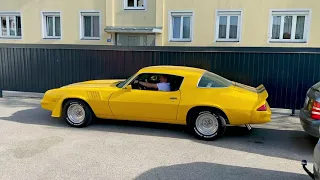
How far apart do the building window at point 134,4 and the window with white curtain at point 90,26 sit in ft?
5.46

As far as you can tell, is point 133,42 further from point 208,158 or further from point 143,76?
point 208,158

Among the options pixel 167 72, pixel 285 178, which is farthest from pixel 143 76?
pixel 285 178

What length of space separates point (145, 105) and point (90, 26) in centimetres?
1000

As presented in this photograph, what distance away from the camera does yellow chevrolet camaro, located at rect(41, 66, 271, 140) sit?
17.4 feet

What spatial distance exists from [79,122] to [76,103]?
44cm

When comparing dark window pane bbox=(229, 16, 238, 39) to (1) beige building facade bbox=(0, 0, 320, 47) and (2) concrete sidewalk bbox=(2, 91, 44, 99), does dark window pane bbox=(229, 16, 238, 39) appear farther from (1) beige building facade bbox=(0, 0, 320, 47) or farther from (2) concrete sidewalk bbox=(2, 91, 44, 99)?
(2) concrete sidewalk bbox=(2, 91, 44, 99)

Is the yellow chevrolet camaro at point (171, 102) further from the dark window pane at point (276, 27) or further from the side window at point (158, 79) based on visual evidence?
the dark window pane at point (276, 27)

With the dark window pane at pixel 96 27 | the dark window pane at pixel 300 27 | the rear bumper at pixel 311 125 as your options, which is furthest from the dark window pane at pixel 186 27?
the rear bumper at pixel 311 125

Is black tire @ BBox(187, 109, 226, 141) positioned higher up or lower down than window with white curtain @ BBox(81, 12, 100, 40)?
lower down

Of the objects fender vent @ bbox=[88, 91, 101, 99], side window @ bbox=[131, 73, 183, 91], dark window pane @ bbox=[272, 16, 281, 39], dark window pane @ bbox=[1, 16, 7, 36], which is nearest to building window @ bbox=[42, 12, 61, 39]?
dark window pane @ bbox=[1, 16, 7, 36]

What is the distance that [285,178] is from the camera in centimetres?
387

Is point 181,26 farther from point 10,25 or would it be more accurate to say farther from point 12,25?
point 10,25

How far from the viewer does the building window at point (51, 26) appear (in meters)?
14.5

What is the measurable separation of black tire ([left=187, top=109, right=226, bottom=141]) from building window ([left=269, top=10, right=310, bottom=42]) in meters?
8.71
